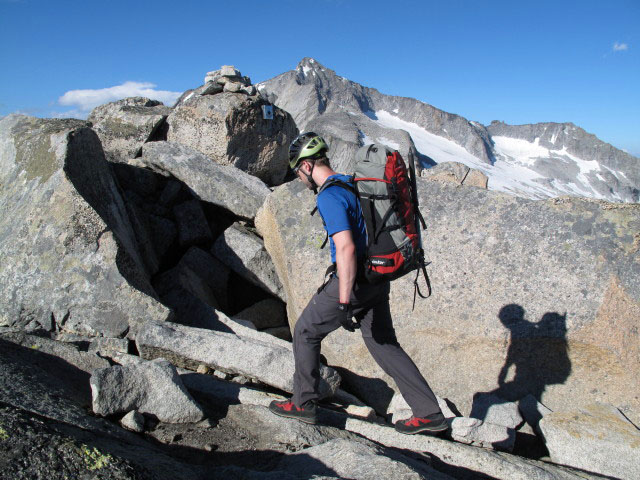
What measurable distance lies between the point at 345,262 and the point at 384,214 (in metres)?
0.61

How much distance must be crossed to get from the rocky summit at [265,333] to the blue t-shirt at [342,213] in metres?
1.76

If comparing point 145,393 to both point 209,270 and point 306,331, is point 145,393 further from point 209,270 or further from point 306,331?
point 209,270

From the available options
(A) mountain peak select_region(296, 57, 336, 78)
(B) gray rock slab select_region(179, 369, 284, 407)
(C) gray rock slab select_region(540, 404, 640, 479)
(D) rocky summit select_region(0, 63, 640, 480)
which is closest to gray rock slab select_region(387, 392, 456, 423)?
(D) rocky summit select_region(0, 63, 640, 480)

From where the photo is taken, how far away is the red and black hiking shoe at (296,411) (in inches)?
179

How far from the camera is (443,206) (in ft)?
21.9

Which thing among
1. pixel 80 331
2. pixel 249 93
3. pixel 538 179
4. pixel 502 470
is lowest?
pixel 80 331

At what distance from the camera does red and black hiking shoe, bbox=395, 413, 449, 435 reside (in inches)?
180

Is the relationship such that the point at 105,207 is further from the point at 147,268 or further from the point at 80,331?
the point at 80,331

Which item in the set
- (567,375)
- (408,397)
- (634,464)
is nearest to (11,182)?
(408,397)

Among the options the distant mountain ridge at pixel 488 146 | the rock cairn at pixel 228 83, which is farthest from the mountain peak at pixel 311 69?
the rock cairn at pixel 228 83

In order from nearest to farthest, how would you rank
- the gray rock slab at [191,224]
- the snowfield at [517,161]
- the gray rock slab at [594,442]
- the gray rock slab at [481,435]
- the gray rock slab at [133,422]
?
the gray rock slab at [133,422], the gray rock slab at [594,442], the gray rock slab at [481,435], the gray rock slab at [191,224], the snowfield at [517,161]

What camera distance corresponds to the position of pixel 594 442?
486 centimetres

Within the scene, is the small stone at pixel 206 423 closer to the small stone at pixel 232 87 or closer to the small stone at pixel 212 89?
the small stone at pixel 232 87

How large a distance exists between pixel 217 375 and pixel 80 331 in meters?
2.01
